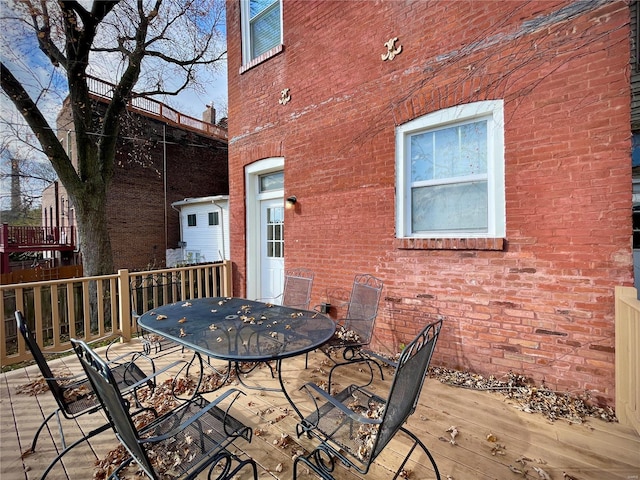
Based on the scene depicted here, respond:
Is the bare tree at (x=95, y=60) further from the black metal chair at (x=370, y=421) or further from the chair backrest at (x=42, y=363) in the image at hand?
the black metal chair at (x=370, y=421)

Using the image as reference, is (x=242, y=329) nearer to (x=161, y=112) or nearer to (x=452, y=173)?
(x=452, y=173)

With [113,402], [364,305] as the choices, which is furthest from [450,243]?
[113,402]

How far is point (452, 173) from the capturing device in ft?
10.7

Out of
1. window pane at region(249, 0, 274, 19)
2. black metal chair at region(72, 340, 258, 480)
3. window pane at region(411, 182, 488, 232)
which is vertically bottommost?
black metal chair at region(72, 340, 258, 480)

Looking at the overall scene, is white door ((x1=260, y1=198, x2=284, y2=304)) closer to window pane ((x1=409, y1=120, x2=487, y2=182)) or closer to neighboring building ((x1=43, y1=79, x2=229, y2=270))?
window pane ((x1=409, y1=120, x2=487, y2=182))

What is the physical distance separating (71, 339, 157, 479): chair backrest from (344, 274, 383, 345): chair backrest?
222cm

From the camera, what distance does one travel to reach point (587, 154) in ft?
8.36

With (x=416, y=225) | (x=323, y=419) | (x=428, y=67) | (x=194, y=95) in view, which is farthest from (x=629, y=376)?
(x=194, y=95)

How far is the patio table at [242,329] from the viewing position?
6.67 ft

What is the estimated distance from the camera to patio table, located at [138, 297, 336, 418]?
203cm

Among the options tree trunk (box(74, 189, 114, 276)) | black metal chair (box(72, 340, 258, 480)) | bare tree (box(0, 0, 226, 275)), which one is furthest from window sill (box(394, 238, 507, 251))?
tree trunk (box(74, 189, 114, 276))

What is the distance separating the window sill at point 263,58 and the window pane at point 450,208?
3.43 meters

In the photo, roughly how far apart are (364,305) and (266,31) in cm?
520

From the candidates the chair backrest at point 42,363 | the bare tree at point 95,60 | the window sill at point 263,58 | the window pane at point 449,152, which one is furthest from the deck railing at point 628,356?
the bare tree at point 95,60
